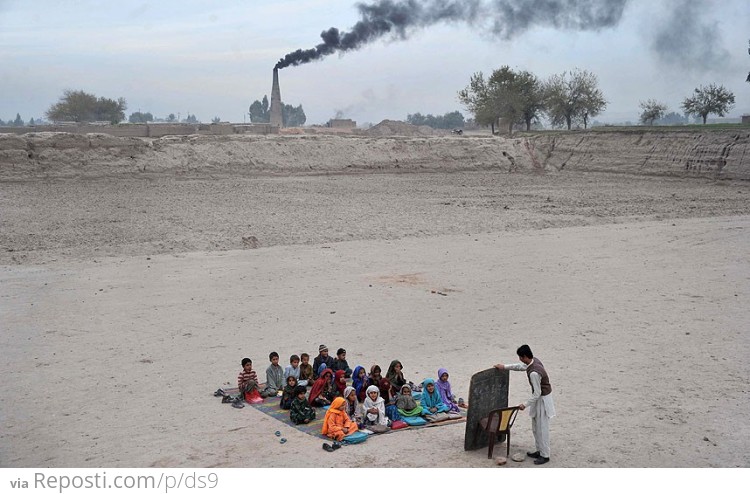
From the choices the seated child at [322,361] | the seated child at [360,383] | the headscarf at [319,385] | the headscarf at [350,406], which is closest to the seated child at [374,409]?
the headscarf at [350,406]

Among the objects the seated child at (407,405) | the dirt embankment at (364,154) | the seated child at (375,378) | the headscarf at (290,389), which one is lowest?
the seated child at (407,405)

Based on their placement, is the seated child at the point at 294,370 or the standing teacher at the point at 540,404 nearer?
the standing teacher at the point at 540,404

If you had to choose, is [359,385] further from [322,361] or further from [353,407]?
[322,361]

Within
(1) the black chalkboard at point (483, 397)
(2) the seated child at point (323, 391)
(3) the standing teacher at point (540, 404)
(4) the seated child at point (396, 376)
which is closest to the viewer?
(3) the standing teacher at point (540, 404)

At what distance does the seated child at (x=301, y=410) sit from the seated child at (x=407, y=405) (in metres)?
0.95

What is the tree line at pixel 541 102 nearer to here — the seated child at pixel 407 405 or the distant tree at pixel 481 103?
the distant tree at pixel 481 103

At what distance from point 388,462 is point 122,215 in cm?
1627

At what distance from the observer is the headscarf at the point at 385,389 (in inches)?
366

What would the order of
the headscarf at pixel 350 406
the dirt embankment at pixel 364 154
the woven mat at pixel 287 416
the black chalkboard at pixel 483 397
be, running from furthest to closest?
the dirt embankment at pixel 364 154 → the headscarf at pixel 350 406 → the woven mat at pixel 287 416 → the black chalkboard at pixel 483 397

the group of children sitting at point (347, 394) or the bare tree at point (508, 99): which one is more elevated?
the bare tree at point (508, 99)

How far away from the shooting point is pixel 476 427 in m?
8.24

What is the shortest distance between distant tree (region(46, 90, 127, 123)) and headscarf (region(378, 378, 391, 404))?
57.0 m

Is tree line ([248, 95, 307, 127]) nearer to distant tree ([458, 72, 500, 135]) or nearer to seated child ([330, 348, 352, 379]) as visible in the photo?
distant tree ([458, 72, 500, 135])

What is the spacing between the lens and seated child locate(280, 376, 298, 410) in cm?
934
